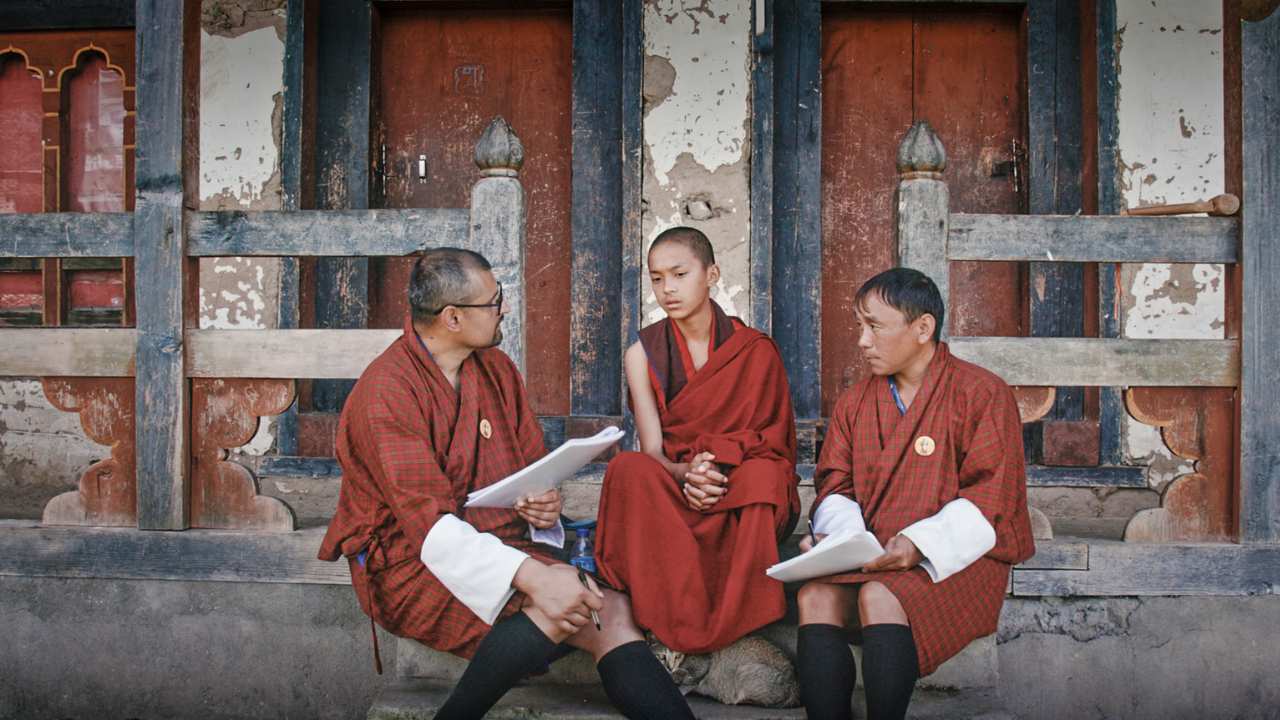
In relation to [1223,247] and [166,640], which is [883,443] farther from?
[166,640]

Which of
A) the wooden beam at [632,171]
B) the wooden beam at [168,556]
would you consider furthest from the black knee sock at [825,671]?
the wooden beam at [632,171]

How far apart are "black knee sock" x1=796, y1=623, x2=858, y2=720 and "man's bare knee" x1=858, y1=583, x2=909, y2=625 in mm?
100

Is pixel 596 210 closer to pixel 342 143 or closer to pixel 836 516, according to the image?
pixel 342 143

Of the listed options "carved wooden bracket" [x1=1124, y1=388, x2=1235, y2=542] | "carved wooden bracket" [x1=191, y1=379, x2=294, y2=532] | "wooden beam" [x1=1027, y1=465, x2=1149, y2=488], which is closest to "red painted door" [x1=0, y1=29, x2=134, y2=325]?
"carved wooden bracket" [x1=191, y1=379, x2=294, y2=532]

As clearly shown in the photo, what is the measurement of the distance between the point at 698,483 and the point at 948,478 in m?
0.70

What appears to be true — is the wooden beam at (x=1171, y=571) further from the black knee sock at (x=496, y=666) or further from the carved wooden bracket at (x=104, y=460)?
the carved wooden bracket at (x=104, y=460)

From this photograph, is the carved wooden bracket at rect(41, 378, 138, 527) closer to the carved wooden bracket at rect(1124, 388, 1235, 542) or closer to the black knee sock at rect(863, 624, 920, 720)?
the black knee sock at rect(863, 624, 920, 720)

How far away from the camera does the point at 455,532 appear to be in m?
2.56

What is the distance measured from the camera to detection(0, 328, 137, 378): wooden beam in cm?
341

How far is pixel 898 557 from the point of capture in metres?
2.64

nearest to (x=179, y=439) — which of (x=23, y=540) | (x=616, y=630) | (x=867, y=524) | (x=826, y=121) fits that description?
(x=23, y=540)

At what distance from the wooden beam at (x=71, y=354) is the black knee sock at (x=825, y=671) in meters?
2.43

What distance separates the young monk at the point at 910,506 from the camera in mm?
2576

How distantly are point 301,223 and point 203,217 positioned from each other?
38cm
